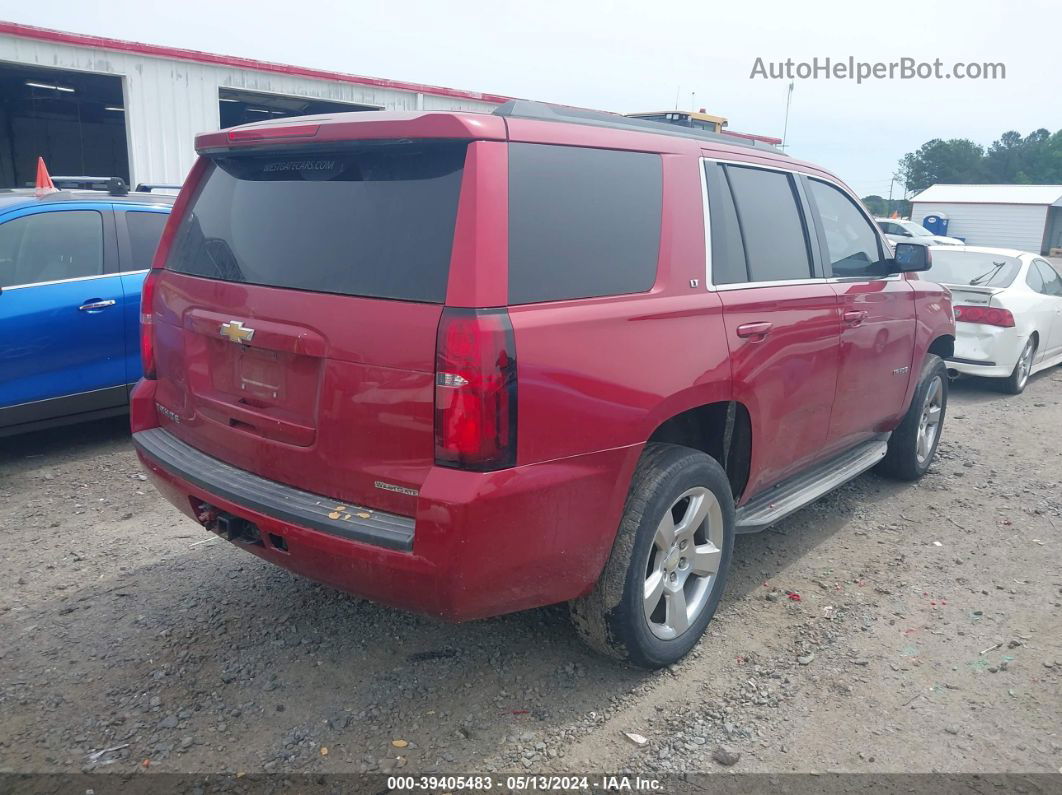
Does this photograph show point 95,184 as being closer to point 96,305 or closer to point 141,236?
point 141,236

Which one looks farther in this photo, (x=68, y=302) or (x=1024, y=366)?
(x=1024, y=366)

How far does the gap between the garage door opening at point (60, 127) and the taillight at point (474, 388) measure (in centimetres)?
1776

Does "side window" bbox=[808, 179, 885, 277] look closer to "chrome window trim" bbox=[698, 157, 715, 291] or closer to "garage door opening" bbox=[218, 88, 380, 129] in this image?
"chrome window trim" bbox=[698, 157, 715, 291]

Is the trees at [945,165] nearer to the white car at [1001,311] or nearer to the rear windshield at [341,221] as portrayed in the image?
the white car at [1001,311]

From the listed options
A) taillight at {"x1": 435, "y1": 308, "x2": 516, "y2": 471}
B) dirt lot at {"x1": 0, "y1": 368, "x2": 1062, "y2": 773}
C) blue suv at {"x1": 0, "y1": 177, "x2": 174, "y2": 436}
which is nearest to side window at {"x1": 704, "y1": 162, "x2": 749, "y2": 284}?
taillight at {"x1": 435, "y1": 308, "x2": 516, "y2": 471}

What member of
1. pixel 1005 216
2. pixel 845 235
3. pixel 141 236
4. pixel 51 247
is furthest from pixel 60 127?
pixel 1005 216

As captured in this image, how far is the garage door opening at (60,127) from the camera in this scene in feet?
60.7

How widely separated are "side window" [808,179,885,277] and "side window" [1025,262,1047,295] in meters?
5.15

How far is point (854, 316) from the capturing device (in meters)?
4.30

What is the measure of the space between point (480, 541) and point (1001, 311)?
7672 millimetres

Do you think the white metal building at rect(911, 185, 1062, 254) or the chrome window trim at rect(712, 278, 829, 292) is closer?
the chrome window trim at rect(712, 278, 829, 292)

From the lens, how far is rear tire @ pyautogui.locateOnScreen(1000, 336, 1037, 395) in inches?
339

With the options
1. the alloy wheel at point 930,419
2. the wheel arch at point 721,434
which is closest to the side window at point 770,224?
the wheel arch at point 721,434

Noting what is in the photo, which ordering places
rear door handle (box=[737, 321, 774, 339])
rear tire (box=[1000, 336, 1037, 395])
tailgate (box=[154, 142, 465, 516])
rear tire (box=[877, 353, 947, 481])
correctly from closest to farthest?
tailgate (box=[154, 142, 465, 516]) < rear door handle (box=[737, 321, 774, 339]) < rear tire (box=[877, 353, 947, 481]) < rear tire (box=[1000, 336, 1037, 395])
